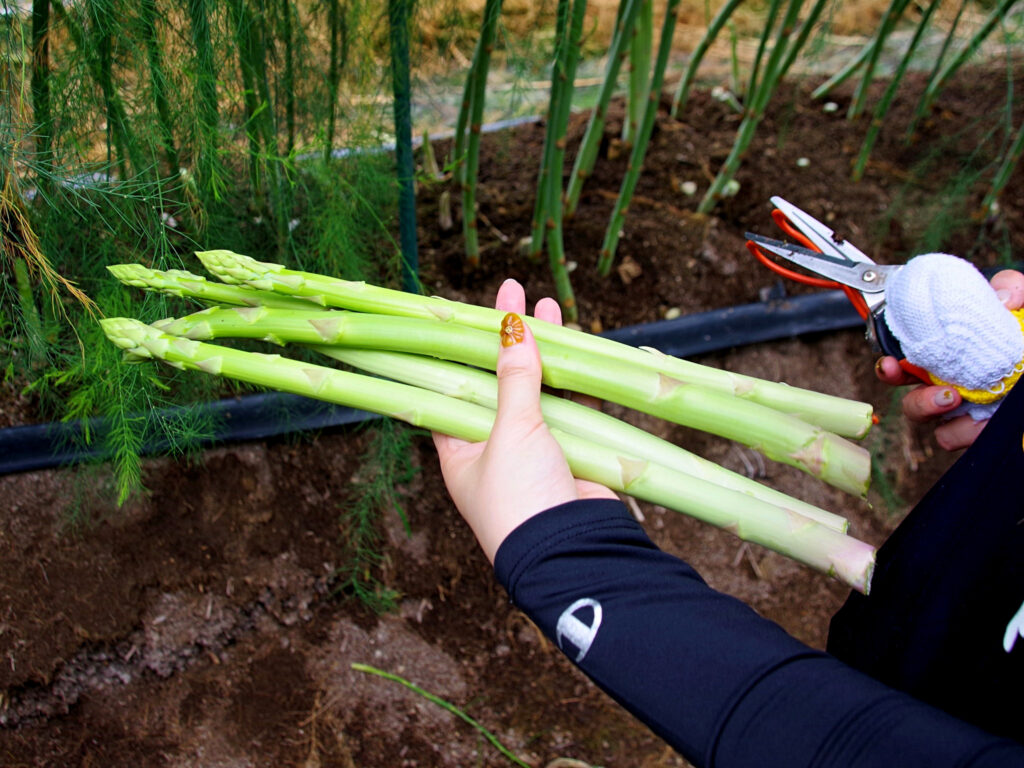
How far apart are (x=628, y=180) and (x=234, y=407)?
1.38 metres

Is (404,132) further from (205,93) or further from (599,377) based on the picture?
(599,377)

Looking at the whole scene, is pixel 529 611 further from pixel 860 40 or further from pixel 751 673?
pixel 860 40

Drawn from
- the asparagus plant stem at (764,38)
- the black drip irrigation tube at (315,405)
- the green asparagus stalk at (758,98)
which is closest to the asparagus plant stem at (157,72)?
the black drip irrigation tube at (315,405)

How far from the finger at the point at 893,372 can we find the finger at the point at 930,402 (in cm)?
4

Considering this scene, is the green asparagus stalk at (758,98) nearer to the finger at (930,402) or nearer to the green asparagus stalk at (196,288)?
the finger at (930,402)

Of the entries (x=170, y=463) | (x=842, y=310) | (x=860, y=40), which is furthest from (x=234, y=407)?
(x=860, y=40)

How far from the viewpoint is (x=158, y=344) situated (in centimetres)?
134

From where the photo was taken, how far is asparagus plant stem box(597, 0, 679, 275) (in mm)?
2260

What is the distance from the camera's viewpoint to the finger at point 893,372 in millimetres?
1422

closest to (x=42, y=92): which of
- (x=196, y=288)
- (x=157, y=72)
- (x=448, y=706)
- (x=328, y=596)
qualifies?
(x=157, y=72)

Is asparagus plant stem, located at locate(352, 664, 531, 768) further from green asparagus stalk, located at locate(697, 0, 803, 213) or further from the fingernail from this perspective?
green asparagus stalk, located at locate(697, 0, 803, 213)

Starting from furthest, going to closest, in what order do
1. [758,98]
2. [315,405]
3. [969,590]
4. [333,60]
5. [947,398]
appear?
[758,98] < [315,405] < [333,60] < [947,398] < [969,590]

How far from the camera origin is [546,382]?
4.61 feet

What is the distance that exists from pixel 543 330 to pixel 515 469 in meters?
0.41
